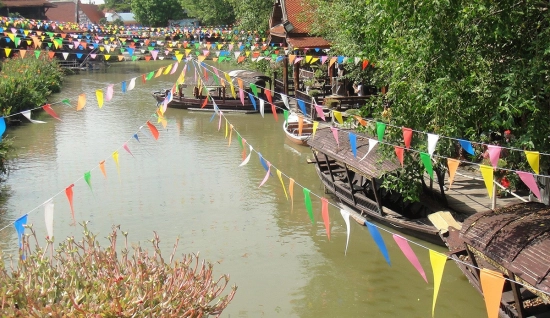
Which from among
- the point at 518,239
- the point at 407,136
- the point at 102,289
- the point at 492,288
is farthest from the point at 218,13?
the point at 492,288

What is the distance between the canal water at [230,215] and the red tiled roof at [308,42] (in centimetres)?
383

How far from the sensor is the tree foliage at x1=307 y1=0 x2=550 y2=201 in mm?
9773

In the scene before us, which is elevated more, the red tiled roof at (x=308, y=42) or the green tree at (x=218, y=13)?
the green tree at (x=218, y=13)

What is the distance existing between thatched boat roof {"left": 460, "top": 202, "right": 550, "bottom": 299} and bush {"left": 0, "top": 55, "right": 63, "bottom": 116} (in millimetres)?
19198

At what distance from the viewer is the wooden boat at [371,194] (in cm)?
1288

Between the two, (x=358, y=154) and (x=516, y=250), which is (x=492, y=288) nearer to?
(x=516, y=250)

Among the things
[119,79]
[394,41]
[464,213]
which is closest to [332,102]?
[464,213]

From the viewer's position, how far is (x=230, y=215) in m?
15.4

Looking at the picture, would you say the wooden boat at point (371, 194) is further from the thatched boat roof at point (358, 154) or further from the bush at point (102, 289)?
the bush at point (102, 289)

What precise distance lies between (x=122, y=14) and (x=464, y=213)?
78.2 meters

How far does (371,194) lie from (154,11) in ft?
205

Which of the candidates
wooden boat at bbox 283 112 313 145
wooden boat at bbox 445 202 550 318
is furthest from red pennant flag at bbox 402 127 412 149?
wooden boat at bbox 283 112 313 145

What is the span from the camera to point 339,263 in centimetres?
1265

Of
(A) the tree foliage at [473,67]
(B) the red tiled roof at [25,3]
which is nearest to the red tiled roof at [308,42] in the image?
(A) the tree foliage at [473,67]
